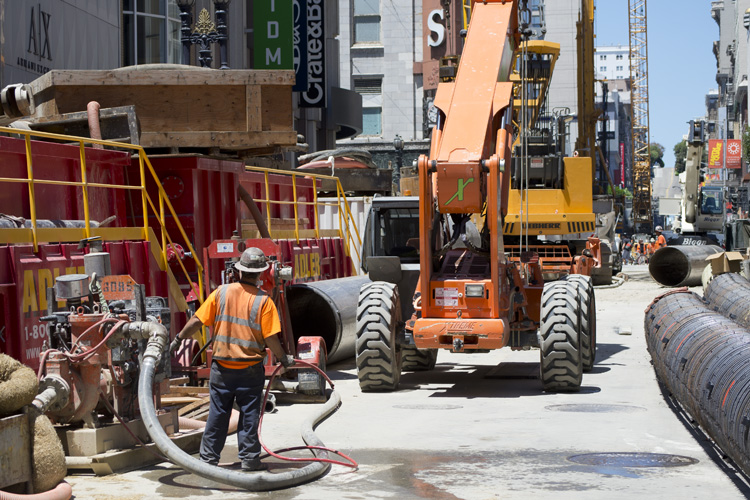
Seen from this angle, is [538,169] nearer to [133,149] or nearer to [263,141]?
[263,141]

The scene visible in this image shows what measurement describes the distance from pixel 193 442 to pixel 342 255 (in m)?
10.4

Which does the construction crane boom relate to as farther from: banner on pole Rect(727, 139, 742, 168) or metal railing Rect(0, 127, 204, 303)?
metal railing Rect(0, 127, 204, 303)

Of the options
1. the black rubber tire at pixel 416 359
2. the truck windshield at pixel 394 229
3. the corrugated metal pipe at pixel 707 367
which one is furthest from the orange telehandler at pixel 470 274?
the truck windshield at pixel 394 229

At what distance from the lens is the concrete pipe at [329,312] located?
49.5ft

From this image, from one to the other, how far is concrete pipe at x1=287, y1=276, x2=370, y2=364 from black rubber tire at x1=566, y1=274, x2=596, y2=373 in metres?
3.19

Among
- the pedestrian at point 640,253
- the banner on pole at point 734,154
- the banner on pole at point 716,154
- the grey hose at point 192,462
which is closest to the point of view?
the grey hose at point 192,462

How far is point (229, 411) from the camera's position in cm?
866

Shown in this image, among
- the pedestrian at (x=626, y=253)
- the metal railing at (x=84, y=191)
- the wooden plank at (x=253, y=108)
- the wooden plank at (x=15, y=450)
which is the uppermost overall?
the wooden plank at (x=253, y=108)

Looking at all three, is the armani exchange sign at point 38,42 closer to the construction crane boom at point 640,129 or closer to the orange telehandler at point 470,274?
the orange telehandler at point 470,274

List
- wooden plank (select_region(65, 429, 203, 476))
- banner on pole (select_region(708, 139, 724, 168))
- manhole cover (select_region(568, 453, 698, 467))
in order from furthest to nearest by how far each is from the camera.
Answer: banner on pole (select_region(708, 139, 724, 168))
manhole cover (select_region(568, 453, 698, 467))
wooden plank (select_region(65, 429, 203, 476))

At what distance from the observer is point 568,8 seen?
89.9m

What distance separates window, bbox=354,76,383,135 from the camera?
5750 centimetres

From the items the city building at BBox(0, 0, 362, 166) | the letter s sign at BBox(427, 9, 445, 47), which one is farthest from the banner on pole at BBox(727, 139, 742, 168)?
the city building at BBox(0, 0, 362, 166)

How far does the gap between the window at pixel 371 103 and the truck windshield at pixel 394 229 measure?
4221cm
